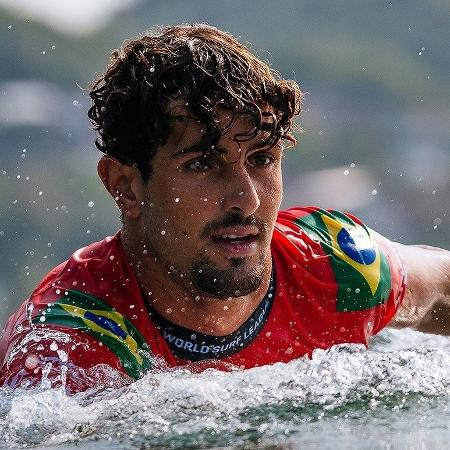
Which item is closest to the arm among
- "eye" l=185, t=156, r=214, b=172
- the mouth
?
the mouth

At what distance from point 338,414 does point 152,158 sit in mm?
829

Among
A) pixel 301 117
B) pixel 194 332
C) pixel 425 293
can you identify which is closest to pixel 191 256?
pixel 194 332

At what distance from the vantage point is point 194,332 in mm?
2559

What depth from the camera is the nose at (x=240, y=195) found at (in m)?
2.38

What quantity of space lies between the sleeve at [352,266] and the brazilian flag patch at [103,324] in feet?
1.97

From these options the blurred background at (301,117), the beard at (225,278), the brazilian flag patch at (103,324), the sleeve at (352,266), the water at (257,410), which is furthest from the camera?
the blurred background at (301,117)

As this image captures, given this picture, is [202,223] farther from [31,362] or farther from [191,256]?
[31,362]

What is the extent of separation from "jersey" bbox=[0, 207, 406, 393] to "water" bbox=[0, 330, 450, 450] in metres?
0.08

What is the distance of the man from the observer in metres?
2.37

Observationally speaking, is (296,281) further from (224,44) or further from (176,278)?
(224,44)

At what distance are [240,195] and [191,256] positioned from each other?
0.21m

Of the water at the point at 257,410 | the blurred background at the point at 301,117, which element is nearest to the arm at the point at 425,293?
the water at the point at 257,410

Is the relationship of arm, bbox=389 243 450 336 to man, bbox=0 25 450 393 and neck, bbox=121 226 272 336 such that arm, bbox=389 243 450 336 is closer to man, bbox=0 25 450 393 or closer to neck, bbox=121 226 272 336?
man, bbox=0 25 450 393

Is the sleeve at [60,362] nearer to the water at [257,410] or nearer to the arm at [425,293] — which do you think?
the water at [257,410]
